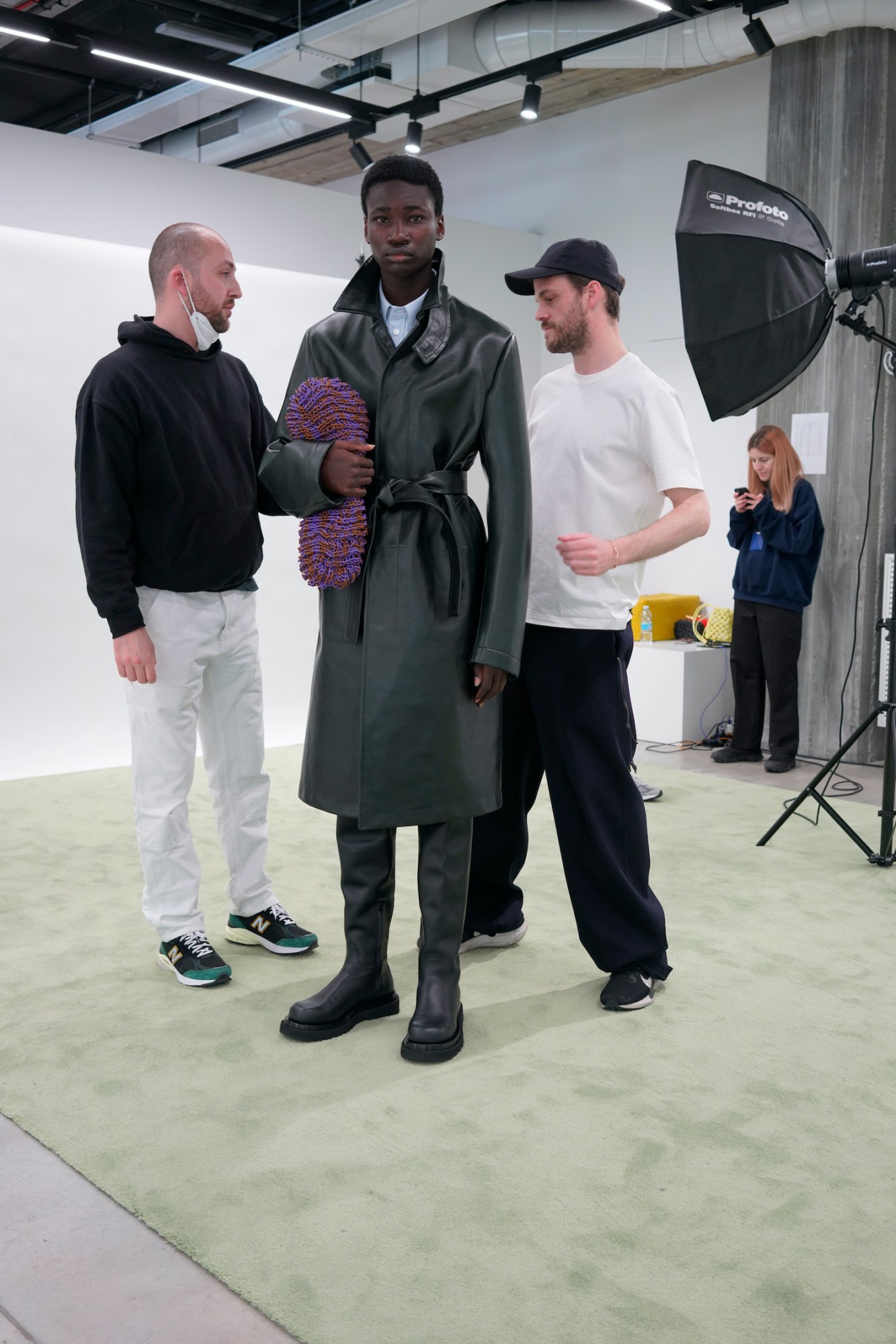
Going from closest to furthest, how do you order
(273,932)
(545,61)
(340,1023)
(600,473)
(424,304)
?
(424,304) < (340,1023) < (600,473) < (273,932) < (545,61)

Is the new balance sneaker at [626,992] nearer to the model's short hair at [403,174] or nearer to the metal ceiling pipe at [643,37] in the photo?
the model's short hair at [403,174]

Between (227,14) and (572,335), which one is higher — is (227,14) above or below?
above

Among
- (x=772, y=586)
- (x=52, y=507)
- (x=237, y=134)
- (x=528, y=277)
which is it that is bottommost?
(x=772, y=586)

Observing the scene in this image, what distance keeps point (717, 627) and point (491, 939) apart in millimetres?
3728

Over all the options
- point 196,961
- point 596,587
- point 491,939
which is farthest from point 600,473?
point 196,961

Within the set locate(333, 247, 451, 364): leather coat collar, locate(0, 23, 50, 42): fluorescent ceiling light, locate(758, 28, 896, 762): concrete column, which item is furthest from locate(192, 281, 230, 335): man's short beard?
locate(758, 28, 896, 762): concrete column

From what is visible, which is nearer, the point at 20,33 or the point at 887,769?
the point at 887,769

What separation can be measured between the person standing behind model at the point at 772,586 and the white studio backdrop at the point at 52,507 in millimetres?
2898

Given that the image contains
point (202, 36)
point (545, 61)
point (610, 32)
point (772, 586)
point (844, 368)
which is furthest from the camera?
point (202, 36)

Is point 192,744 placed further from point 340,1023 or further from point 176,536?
point 340,1023

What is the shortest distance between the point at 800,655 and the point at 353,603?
4.18 meters

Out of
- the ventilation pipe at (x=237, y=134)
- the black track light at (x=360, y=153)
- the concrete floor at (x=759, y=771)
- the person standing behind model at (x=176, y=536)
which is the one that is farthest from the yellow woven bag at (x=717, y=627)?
the person standing behind model at (x=176, y=536)

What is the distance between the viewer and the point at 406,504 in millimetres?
2203

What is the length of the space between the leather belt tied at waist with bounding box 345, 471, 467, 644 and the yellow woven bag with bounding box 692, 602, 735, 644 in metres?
4.29
